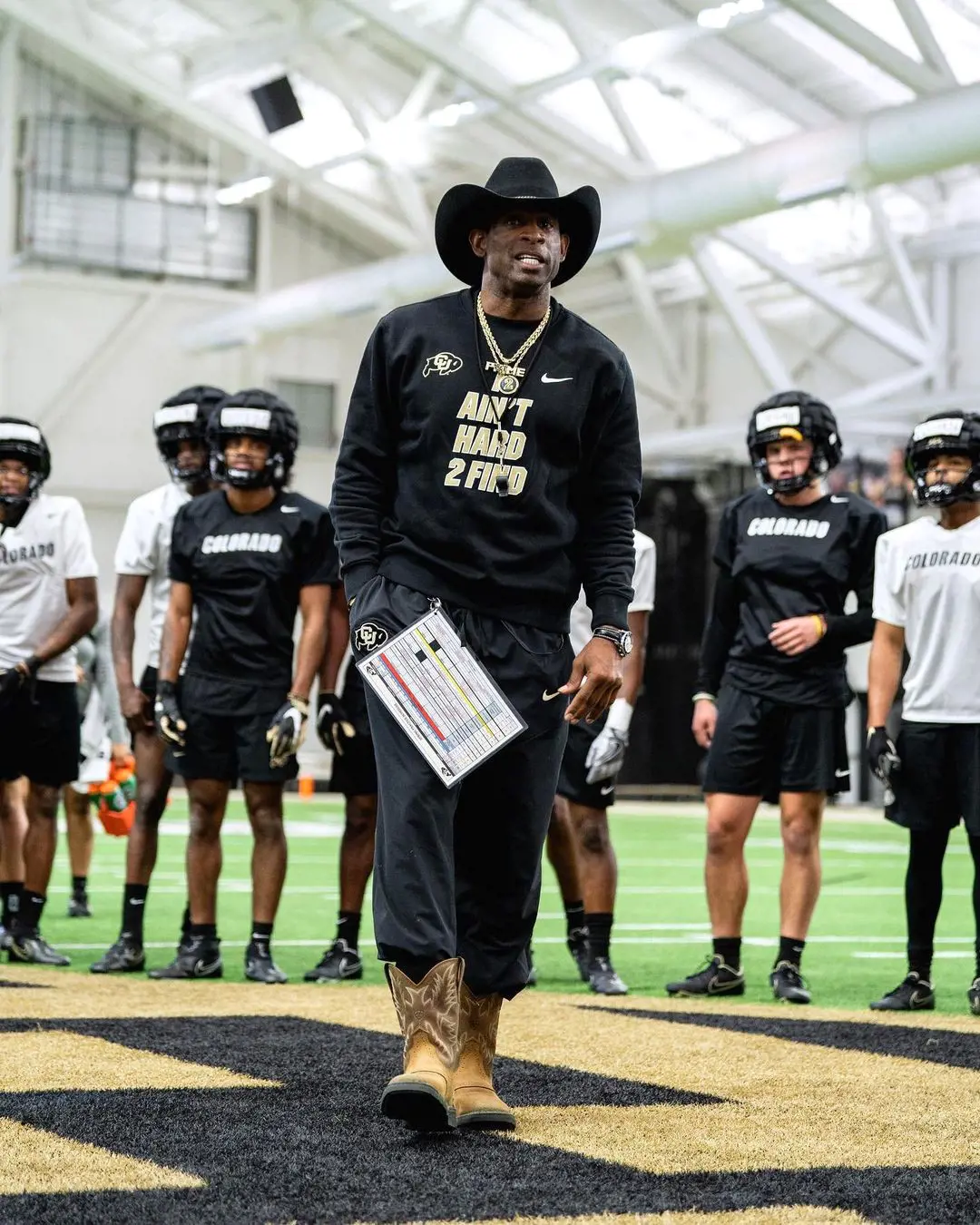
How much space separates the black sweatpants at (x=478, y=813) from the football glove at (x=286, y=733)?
275 centimetres

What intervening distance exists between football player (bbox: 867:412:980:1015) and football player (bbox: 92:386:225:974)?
8.50 ft

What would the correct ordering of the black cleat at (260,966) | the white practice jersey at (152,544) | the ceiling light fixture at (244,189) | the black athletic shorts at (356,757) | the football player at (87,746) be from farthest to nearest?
the ceiling light fixture at (244,189) < the football player at (87,746) < the white practice jersey at (152,544) < the black athletic shorts at (356,757) < the black cleat at (260,966)

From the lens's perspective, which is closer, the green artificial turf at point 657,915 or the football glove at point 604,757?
the football glove at point 604,757

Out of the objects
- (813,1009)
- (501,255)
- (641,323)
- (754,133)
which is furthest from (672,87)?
(501,255)

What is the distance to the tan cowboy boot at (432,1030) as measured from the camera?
3.86 metres

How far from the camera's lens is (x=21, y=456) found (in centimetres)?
778

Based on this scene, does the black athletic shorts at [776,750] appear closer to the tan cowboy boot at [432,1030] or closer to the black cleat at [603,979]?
the black cleat at [603,979]

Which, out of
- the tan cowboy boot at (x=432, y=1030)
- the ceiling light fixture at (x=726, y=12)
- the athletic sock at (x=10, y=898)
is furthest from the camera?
the ceiling light fixture at (x=726, y=12)

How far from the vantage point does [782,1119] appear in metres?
4.15

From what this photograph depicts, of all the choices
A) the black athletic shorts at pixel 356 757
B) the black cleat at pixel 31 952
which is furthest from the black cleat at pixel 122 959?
the black athletic shorts at pixel 356 757

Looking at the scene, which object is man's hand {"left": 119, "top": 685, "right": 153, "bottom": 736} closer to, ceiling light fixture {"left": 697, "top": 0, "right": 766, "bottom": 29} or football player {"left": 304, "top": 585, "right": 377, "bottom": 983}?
football player {"left": 304, "top": 585, "right": 377, "bottom": 983}

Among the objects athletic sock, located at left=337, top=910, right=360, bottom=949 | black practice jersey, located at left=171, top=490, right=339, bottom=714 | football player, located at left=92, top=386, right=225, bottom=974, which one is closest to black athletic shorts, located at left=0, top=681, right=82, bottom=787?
football player, located at left=92, top=386, right=225, bottom=974

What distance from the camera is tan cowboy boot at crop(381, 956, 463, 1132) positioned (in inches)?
152

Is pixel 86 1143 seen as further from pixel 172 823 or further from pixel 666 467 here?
pixel 666 467
